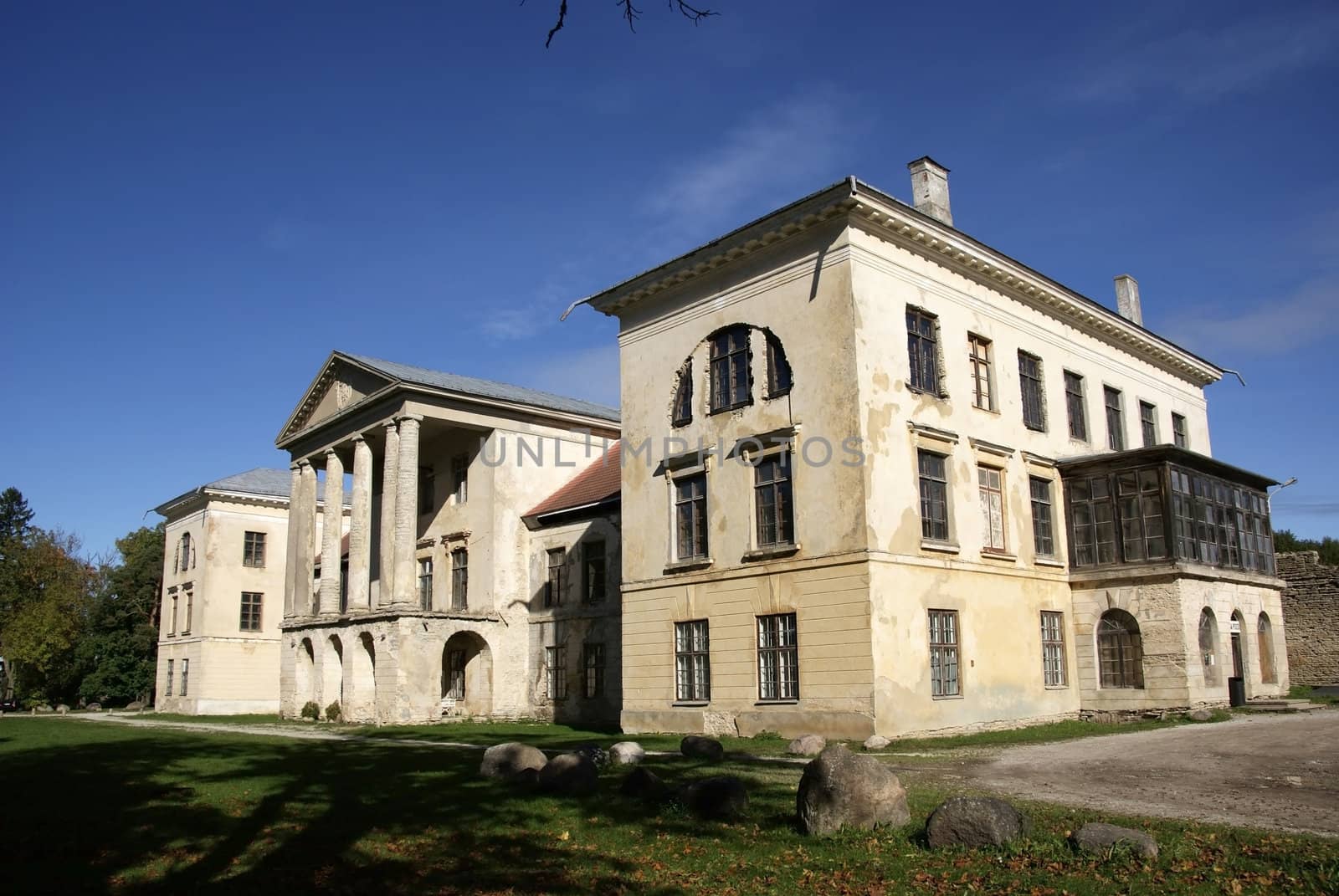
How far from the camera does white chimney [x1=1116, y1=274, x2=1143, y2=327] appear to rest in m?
33.8

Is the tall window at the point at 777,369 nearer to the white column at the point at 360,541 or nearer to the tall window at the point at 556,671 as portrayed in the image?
the tall window at the point at 556,671

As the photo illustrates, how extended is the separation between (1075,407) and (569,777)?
813 inches

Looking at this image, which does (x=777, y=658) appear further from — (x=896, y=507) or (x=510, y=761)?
(x=510, y=761)

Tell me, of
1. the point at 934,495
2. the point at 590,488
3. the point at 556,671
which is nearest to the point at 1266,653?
the point at 934,495

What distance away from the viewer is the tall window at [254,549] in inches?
2078

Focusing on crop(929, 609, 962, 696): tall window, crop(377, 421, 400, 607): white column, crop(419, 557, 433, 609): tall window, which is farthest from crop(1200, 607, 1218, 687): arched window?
crop(419, 557, 433, 609): tall window

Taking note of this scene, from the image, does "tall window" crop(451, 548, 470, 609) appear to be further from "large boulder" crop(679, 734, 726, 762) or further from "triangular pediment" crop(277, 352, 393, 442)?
"large boulder" crop(679, 734, 726, 762)

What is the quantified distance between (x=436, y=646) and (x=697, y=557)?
40.8ft

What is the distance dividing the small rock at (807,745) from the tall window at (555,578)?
1623 centimetres

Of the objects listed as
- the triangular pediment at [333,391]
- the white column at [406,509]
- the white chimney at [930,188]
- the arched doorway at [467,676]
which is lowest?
the arched doorway at [467,676]

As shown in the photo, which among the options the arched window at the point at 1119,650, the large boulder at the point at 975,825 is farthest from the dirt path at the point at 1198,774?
the arched window at the point at 1119,650

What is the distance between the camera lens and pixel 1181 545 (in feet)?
81.7

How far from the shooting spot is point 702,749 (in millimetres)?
17875

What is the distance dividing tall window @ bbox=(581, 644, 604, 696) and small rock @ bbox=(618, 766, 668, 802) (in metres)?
20.0
